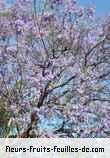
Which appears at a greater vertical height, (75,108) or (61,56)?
(61,56)

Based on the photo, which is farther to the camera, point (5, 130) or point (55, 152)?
point (5, 130)

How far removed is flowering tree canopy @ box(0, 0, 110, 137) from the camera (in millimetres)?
19125

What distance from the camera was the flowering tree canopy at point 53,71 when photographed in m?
19.1

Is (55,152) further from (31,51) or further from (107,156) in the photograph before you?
(31,51)

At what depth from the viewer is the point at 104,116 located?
62.8 feet

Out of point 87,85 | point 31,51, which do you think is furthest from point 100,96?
point 31,51

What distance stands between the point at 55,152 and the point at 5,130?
1932mm

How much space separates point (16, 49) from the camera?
64.2 feet

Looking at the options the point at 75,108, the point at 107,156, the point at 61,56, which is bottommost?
the point at 107,156

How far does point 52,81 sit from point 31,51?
3.47 ft

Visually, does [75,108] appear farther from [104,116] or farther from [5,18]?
[5,18]

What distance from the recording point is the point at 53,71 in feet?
63.7

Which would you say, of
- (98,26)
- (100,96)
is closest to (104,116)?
(100,96)

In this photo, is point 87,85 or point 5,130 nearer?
point 87,85
